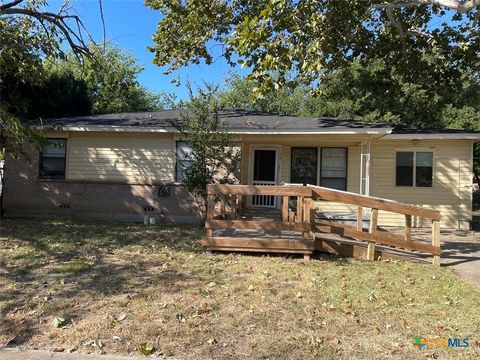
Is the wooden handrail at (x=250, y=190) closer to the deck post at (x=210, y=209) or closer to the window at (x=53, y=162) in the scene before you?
the deck post at (x=210, y=209)

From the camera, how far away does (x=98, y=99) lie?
30047mm

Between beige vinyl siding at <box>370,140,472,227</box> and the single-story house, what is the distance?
0.03m

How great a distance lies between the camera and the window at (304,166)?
1551 cm

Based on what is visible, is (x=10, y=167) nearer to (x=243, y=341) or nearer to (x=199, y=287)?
(x=199, y=287)

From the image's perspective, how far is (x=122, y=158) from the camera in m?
14.3

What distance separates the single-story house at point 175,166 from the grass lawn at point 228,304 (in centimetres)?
565

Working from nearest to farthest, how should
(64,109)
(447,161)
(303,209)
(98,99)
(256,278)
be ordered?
(256,278), (303,209), (447,161), (64,109), (98,99)

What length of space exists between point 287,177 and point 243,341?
1152cm

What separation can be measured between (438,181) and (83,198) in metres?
12.0

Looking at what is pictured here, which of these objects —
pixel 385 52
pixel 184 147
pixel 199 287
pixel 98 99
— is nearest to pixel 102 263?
Result: pixel 199 287

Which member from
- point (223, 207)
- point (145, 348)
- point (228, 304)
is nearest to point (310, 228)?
point (228, 304)

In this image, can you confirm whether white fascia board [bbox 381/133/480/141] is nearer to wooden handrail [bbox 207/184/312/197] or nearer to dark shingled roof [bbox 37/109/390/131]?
dark shingled roof [bbox 37/109/390/131]

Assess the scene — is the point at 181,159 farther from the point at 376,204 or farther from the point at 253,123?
the point at 376,204

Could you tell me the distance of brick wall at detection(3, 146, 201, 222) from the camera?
13.9m
